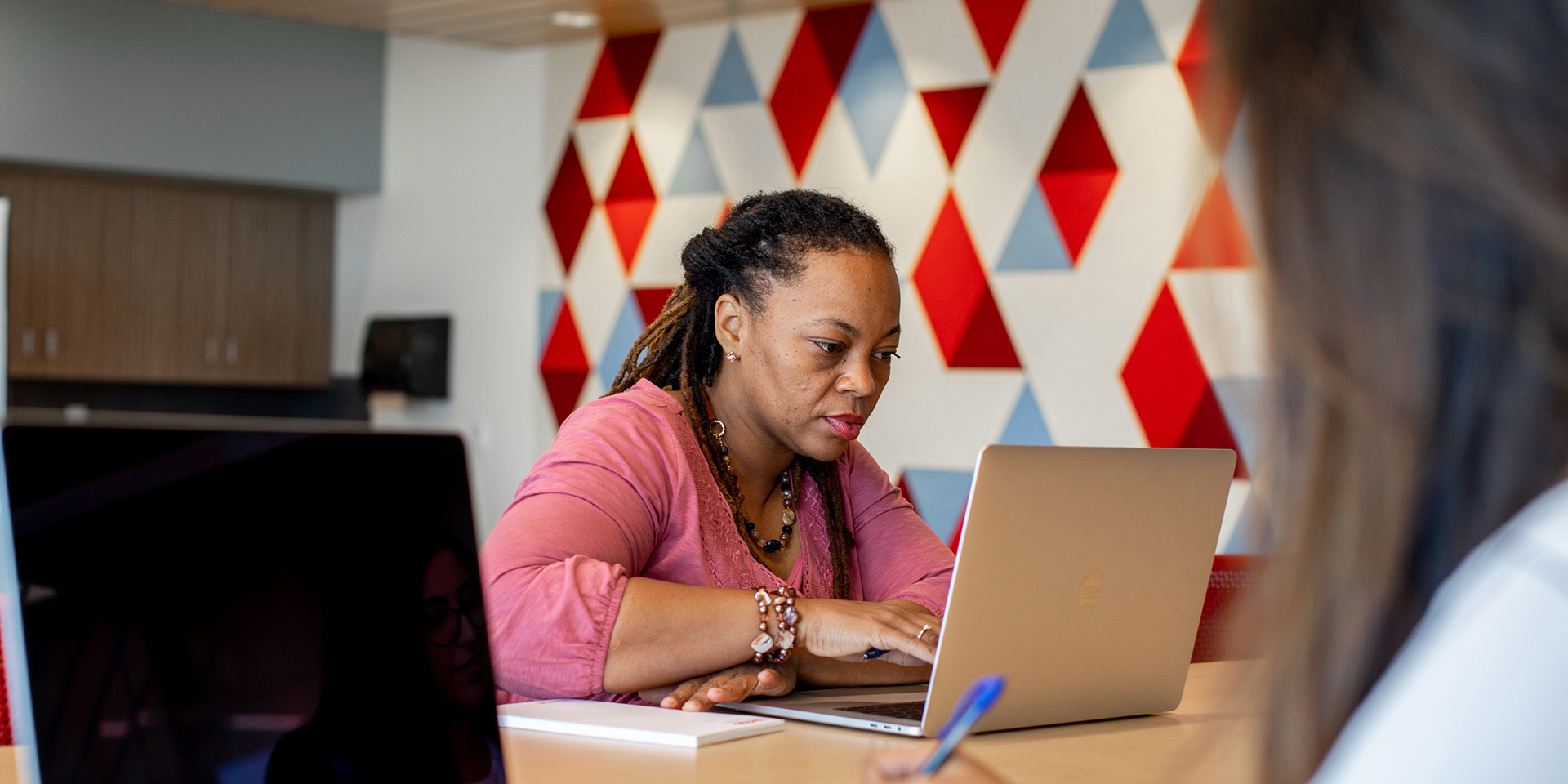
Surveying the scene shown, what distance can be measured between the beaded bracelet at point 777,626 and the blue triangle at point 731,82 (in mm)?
3454

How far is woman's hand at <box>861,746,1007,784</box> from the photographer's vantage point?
612 millimetres

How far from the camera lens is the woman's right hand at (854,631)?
1.47m

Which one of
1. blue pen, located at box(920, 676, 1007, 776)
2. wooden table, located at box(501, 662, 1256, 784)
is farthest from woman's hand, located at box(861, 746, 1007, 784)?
wooden table, located at box(501, 662, 1256, 784)

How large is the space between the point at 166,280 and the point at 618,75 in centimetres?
213

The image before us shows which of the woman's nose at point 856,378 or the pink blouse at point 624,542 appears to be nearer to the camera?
the pink blouse at point 624,542

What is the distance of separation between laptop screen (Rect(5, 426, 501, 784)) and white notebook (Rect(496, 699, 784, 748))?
1.50ft

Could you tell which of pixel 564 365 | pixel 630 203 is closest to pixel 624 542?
pixel 630 203

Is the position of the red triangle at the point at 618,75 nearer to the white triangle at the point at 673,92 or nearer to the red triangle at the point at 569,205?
the white triangle at the point at 673,92

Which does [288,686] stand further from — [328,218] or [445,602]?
[328,218]

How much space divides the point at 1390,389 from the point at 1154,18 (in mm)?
3767

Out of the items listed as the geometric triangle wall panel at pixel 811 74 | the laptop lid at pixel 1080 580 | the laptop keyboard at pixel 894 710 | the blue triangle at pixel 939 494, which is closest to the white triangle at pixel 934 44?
the geometric triangle wall panel at pixel 811 74

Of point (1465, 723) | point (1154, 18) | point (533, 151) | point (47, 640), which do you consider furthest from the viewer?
point (533, 151)

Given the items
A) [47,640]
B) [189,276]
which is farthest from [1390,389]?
[189,276]

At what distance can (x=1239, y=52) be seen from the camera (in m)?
0.50
